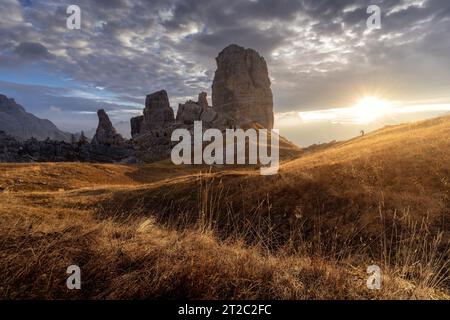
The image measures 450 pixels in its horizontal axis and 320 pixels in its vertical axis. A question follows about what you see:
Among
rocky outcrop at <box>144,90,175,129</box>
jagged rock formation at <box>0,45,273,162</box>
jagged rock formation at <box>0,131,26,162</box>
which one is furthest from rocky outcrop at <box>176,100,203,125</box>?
jagged rock formation at <box>0,131,26,162</box>

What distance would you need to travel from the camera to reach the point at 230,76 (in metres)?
160

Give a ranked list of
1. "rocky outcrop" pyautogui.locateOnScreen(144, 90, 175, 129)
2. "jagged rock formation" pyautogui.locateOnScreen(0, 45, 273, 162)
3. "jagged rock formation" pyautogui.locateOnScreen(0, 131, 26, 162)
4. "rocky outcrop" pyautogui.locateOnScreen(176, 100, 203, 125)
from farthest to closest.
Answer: "rocky outcrop" pyautogui.locateOnScreen(144, 90, 175, 129) → "rocky outcrop" pyautogui.locateOnScreen(176, 100, 203, 125) → "jagged rock formation" pyautogui.locateOnScreen(0, 45, 273, 162) → "jagged rock formation" pyautogui.locateOnScreen(0, 131, 26, 162)

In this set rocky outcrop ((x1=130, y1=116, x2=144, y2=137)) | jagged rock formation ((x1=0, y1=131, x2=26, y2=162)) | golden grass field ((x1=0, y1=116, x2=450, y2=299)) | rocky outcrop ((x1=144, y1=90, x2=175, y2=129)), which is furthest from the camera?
rocky outcrop ((x1=130, y1=116, x2=144, y2=137))

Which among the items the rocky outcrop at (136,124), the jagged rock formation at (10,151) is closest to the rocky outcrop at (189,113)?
the rocky outcrop at (136,124)

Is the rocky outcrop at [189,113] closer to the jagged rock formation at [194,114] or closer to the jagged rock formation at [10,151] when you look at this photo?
the jagged rock formation at [194,114]

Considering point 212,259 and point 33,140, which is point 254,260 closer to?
point 212,259

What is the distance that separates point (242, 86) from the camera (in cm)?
15912

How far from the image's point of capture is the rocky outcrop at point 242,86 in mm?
158500

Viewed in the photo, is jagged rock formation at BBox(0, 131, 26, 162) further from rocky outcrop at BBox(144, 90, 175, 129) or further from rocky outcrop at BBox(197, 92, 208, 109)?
rocky outcrop at BBox(197, 92, 208, 109)

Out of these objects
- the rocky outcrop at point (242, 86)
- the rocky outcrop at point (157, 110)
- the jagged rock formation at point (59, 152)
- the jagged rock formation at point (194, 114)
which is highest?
the rocky outcrop at point (242, 86)

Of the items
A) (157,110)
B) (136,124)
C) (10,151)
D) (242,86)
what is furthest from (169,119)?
(10,151)

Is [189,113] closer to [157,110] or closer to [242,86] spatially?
[157,110]

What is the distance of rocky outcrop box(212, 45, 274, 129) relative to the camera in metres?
158

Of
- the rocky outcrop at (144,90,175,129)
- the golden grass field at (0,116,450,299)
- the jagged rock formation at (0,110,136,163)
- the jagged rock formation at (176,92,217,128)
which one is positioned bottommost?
the golden grass field at (0,116,450,299)
